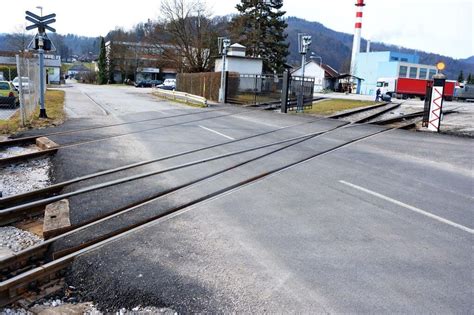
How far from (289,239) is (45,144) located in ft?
27.4

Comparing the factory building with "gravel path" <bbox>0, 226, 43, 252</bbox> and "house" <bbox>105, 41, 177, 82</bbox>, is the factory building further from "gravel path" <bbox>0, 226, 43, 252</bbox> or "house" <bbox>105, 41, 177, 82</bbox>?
"gravel path" <bbox>0, 226, 43, 252</bbox>

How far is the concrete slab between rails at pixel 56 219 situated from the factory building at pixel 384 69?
306 feet

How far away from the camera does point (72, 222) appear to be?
18.6 feet

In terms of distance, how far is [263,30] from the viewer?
2350 inches

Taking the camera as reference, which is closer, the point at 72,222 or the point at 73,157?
the point at 72,222

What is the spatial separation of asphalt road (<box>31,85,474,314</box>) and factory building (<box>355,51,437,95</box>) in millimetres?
89802

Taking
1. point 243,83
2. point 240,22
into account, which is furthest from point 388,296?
point 240,22

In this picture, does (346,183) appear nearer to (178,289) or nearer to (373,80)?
(178,289)

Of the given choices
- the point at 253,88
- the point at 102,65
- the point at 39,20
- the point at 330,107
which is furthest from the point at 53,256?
the point at 102,65

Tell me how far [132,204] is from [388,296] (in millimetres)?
4089

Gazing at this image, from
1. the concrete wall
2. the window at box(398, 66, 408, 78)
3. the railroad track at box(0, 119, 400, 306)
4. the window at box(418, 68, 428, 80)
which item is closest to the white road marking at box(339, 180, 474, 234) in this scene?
the railroad track at box(0, 119, 400, 306)

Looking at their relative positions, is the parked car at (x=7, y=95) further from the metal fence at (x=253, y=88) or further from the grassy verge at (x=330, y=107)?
the grassy verge at (x=330, y=107)

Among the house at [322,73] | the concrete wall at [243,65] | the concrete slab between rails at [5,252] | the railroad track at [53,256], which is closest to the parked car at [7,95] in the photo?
the railroad track at [53,256]

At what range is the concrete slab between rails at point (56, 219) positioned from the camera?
5.29 metres
